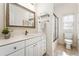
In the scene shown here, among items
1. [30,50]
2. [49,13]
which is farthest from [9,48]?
[49,13]

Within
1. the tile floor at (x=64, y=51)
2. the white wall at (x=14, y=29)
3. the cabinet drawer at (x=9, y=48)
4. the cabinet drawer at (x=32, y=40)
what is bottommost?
the tile floor at (x=64, y=51)

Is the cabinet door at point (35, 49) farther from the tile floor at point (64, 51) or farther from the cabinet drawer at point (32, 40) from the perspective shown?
the tile floor at point (64, 51)

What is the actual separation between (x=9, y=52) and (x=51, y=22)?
789 mm

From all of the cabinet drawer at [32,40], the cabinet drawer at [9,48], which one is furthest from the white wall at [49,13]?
the cabinet drawer at [9,48]

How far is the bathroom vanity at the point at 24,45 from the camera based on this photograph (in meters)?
1.14

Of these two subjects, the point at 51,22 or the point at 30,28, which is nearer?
the point at 51,22

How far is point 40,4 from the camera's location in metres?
1.46

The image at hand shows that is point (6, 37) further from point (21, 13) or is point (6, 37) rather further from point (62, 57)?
point (62, 57)

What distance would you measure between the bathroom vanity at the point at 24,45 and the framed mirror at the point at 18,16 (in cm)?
22

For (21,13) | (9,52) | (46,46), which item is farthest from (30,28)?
(9,52)

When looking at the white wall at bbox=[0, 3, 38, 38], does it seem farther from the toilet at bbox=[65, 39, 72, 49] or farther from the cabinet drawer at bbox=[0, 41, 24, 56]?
the toilet at bbox=[65, 39, 72, 49]

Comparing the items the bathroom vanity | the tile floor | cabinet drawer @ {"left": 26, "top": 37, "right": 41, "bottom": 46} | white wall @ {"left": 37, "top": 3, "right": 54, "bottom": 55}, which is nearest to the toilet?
the tile floor

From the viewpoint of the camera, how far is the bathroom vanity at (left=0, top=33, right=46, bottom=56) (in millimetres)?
1145

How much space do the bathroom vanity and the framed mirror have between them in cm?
22
